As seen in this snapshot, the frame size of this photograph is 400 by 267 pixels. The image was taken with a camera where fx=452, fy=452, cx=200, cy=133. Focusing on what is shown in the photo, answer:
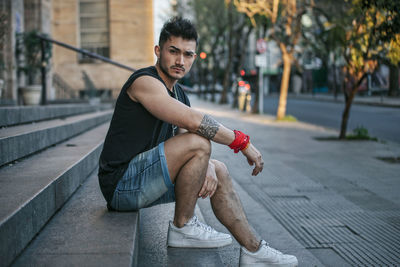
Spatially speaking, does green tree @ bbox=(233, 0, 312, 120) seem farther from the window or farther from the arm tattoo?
the arm tattoo

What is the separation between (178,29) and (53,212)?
1.47m

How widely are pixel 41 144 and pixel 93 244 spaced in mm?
2197

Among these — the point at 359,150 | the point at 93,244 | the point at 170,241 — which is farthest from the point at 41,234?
the point at 359,150

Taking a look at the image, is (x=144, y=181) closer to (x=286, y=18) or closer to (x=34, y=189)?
(x=34, y=189)

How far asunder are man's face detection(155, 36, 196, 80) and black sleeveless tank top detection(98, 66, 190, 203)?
14 cm

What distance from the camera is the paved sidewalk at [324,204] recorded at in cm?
354

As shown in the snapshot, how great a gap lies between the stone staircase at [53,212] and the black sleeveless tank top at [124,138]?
243 mm

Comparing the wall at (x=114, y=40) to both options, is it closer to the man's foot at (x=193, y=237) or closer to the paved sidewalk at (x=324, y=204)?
the paved sidewalk at (x=324, y=204)

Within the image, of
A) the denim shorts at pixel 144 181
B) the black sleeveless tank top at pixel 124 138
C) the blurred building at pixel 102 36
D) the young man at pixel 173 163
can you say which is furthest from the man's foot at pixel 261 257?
the blurred building at pixel 102 36

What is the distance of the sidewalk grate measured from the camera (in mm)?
3471

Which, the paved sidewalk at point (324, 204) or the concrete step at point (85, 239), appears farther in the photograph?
the paved sidewalk at point (324, 204)

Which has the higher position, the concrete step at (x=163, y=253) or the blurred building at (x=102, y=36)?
the blurred building at (x=102, y=36)

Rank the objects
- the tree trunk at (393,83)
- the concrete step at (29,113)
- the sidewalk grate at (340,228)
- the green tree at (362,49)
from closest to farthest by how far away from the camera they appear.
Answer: the sidewalk grate at (340,228) → the concrete step at (29,113) → the green tree at (362,49) → the tree trunk at (393,83)

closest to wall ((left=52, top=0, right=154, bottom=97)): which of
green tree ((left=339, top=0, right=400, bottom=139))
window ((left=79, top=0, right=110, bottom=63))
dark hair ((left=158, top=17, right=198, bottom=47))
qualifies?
window ((left=79, top=0, right=110, bottom=63))
